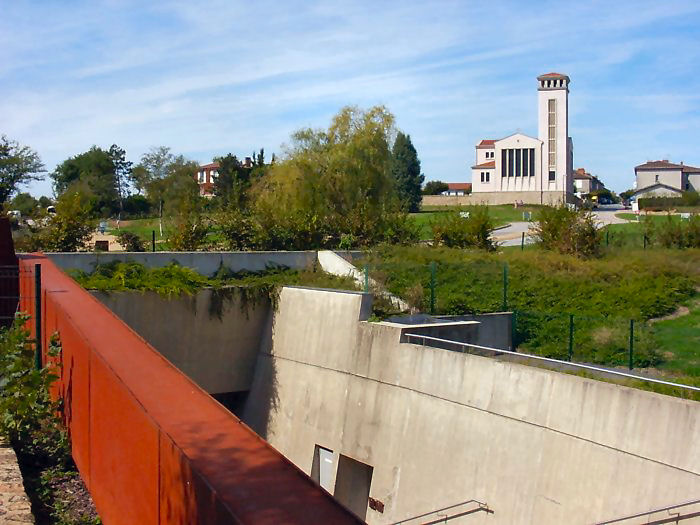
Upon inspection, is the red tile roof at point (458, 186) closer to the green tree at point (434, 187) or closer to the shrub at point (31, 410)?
the green tree at point (434, 187)

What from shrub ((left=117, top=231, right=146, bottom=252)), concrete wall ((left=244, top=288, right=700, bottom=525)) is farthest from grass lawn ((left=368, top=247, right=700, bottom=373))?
shrub ((left=117, top=231, right=146, bottom=252))

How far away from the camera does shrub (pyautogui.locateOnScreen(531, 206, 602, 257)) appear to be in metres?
28.7

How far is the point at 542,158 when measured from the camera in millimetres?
88750

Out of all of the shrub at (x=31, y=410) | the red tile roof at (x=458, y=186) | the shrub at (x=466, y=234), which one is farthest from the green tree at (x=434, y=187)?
the shrub at (x=31, y=410)

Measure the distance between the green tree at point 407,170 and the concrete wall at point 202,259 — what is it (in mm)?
69220

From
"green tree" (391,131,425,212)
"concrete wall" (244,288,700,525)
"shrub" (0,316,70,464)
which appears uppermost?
"green tree" (391,131,425,212)

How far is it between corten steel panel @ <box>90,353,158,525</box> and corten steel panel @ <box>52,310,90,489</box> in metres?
0.27

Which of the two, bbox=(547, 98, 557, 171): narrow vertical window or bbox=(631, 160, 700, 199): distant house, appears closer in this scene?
bbox=(547, 98, 557, 171): narrow vertical window

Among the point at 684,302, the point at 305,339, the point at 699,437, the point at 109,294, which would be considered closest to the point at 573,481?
the point at 699,437

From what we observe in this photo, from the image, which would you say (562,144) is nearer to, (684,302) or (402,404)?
(684,302)

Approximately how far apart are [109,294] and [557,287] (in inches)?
544

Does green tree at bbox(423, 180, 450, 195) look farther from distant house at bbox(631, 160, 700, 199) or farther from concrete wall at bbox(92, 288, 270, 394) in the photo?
concrete wall at bbox(92, 288, 270, 394)

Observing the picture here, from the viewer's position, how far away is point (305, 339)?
1931 centimetres

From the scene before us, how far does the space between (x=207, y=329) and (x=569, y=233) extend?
15.0 m
